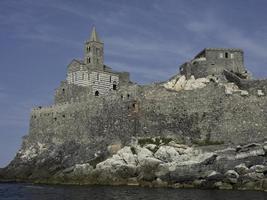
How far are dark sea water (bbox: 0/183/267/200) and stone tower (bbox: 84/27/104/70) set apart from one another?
27925 mm

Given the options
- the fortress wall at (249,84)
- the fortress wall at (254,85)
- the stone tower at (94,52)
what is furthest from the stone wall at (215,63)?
the stone tower at (94,52)

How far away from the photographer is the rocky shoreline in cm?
4181

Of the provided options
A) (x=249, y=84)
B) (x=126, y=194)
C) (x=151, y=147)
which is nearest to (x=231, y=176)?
(x=126, y=194)

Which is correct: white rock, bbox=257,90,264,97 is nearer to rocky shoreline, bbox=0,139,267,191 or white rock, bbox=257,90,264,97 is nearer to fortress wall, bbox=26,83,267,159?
fortress wall, bbox=26,83,267,159

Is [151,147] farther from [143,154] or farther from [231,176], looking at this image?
[231,176]

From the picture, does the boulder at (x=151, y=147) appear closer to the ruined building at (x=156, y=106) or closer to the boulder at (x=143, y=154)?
the boulder at (x=143, y=154)

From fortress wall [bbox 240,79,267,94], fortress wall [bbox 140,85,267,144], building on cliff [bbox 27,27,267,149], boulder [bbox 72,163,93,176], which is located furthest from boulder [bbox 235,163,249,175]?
boulder [bbox 72,163,93,176]

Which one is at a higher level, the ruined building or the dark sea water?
the ruined building

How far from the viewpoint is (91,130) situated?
6056cm

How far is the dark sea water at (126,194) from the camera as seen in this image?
36.6 metres

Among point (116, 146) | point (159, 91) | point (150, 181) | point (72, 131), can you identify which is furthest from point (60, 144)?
point (150, 181)

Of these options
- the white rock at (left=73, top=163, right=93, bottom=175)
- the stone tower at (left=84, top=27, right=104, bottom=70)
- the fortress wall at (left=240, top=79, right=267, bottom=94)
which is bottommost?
the white rock at (left=73, top=163, right=93, bottom=175)

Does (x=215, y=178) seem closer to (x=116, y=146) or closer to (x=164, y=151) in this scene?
(x=164, y=151)

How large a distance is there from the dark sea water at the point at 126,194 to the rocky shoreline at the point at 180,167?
6.96 ft
